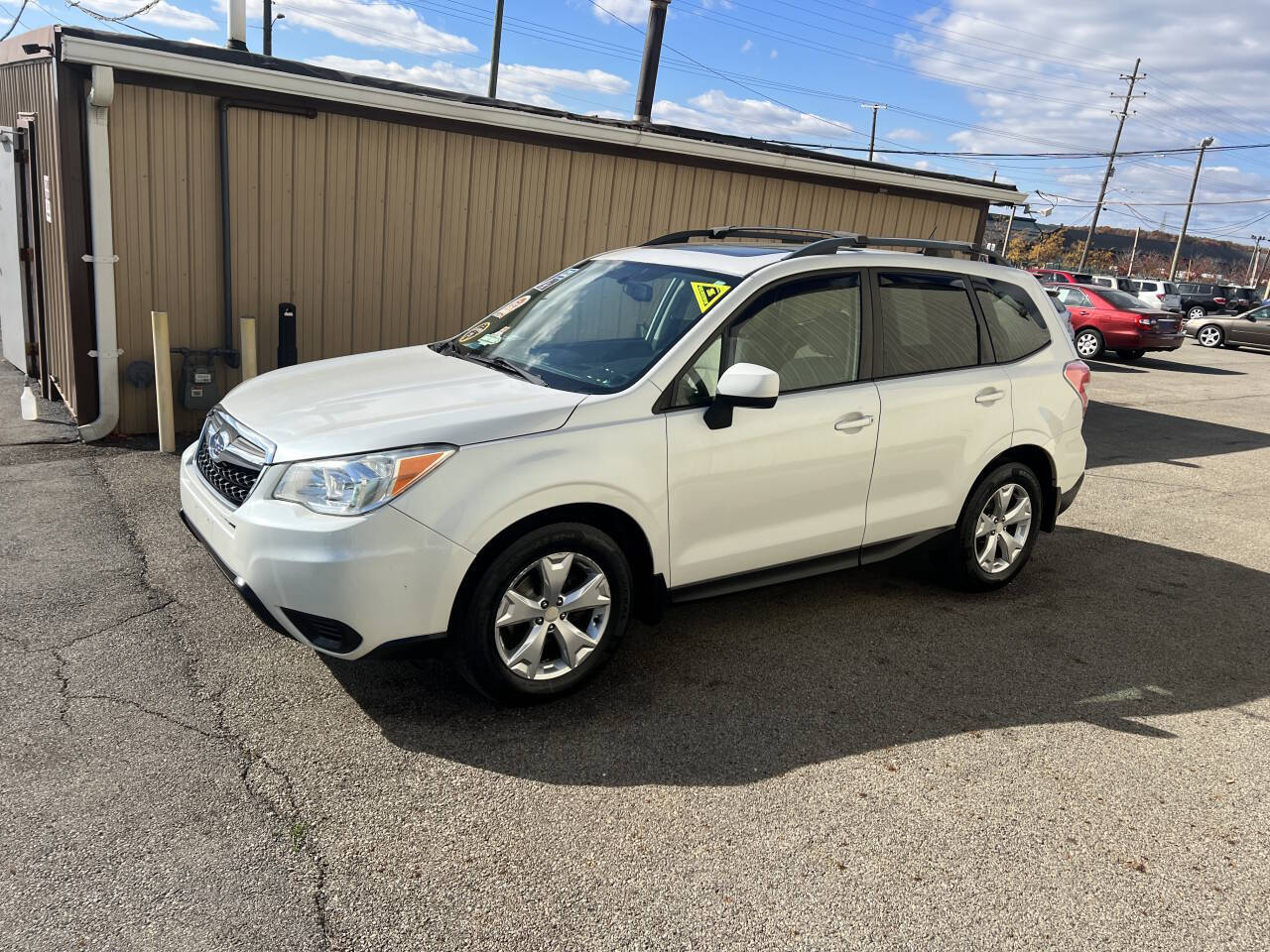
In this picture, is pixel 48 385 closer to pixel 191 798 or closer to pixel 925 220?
pixel 191 798

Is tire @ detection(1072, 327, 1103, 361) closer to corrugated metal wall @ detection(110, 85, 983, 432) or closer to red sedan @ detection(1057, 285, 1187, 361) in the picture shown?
→ red sedan @ detection(1057, 285, 1187, 361)

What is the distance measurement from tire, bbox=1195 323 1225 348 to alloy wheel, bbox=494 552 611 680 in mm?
28860

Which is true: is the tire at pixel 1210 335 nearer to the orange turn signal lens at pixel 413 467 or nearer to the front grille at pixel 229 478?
the orange turn signal lens at pixel 413 467

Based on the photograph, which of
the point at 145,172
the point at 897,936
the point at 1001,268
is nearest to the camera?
the point at 897,936

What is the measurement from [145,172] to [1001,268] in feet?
20.7

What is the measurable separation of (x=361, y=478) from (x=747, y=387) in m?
1.52

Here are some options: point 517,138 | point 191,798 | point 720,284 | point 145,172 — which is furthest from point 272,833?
point 517,138

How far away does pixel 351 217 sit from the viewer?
8602 mm

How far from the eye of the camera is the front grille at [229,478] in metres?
3.73

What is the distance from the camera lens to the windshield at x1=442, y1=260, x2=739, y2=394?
4195 mm

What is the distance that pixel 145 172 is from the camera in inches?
299

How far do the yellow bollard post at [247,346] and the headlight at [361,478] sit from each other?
16.0ft

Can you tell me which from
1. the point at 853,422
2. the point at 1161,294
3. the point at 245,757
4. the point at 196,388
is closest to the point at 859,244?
the point at 853,422

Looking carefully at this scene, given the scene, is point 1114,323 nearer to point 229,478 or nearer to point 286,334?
point 286,334
